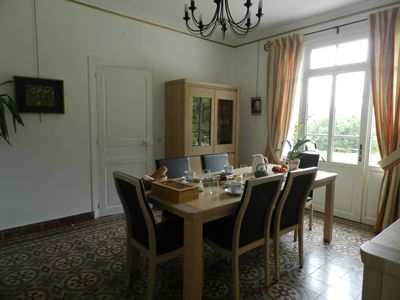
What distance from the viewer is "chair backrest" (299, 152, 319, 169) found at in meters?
3.20

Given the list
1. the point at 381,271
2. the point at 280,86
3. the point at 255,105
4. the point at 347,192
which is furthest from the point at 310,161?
the point at 381,271

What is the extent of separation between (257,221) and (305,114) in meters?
2.54

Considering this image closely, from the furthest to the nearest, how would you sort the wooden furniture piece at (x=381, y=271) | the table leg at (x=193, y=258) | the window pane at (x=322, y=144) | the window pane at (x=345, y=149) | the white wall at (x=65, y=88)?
the window pane at (x=322, y=144) → the window pane at (x=345, y=149) → the white wall at (x=65, y=88) → the table leg at (x=193, y=258) → the wooden furniture piece at (x=381, y=271)

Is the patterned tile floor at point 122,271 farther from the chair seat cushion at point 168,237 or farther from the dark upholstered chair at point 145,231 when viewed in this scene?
the chair seat cushion at point 168,237

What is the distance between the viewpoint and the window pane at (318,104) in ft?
12.1

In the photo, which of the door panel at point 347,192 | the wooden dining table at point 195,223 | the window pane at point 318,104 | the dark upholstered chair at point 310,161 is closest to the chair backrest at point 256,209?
the wooden dining table at point 195,223

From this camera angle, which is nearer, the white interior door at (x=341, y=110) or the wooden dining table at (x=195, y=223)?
the wooden dining table at (x=195, y=223)

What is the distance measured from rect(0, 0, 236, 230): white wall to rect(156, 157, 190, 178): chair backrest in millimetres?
1257

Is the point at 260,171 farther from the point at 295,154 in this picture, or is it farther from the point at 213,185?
the point at 295,154

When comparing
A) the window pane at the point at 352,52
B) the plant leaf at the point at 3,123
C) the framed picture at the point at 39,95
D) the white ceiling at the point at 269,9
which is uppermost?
the white ceiling at the point at 269,9

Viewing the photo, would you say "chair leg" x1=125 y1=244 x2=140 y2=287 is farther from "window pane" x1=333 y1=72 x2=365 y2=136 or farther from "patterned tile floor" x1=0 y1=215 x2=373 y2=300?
"window pane" x1=333 y1=72 x2=365 y2=136

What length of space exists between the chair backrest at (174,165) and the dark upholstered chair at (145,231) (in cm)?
73

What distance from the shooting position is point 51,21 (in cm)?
295

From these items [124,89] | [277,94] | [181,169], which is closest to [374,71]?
[277,94]
